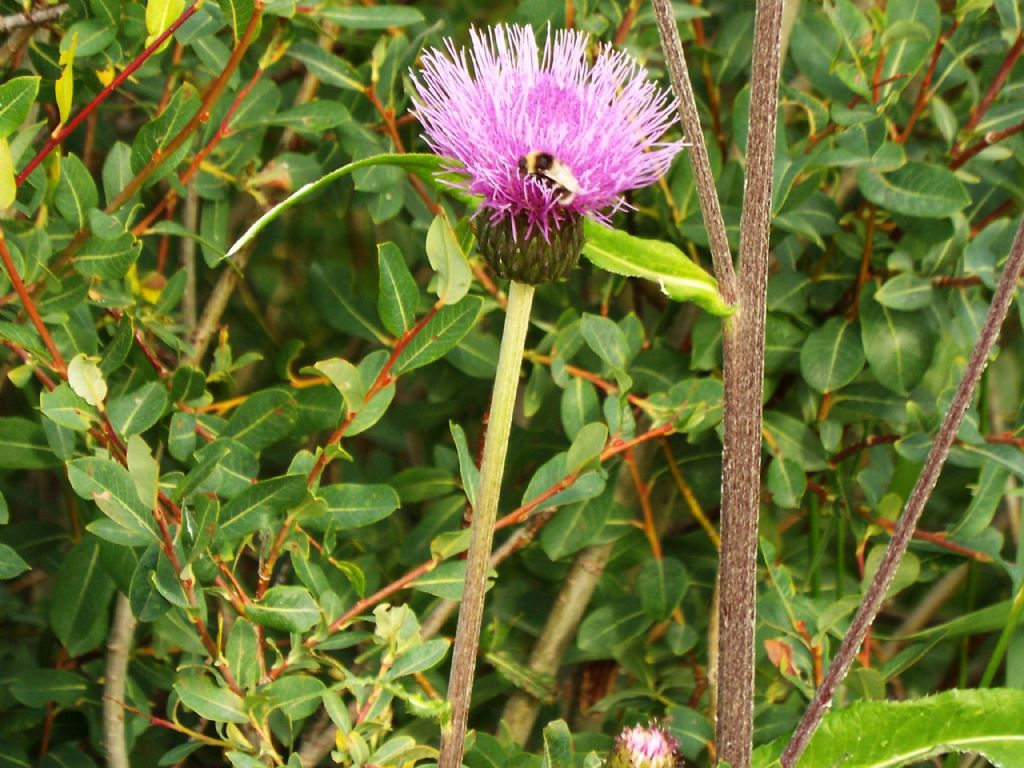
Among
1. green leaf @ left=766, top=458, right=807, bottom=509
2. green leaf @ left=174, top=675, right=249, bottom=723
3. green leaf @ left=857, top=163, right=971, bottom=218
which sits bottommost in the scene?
green leaf @ left=174, top=675, right=249, bottom=723

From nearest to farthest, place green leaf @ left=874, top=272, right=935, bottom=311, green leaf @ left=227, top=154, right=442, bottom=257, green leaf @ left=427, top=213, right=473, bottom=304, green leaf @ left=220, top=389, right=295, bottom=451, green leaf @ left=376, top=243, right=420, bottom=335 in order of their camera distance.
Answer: green leaf @ left=227, top=154, right=442, bottom=257
green leaf @ left=427, top=213, right=473, bottom=304
green leaf @ left=376, top=243, right=420, bottom=335
green leaf @ left=220, top=389, right=295, bottom=451
green leaf @ left=874, top=272, right=935, bottom=311

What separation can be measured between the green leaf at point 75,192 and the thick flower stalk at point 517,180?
1.21 ft

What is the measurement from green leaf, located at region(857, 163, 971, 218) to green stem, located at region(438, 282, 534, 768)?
0.52 m

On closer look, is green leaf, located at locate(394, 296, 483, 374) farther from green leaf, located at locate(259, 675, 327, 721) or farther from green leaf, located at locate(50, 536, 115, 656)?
green leaf, located at locate(50, 536, 115, 656)

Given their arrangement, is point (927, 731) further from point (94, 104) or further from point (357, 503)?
point (94, 104)

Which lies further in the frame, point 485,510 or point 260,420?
point 260,420

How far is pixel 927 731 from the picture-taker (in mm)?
954

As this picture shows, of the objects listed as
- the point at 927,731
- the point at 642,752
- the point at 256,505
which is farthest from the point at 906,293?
the point at 256,505

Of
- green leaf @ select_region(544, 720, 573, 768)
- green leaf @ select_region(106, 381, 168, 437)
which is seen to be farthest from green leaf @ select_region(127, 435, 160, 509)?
green leaf @ select_region(544, 720, 573, 768)

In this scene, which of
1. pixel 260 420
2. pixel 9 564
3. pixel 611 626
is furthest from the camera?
pixel 611 626

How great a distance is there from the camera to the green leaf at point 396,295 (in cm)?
98

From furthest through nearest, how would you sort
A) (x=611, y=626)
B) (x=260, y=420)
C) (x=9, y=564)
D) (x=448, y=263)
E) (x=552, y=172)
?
1. (x=611, y=626)
2. (x=260, y=420)
3. (x=9, y=564)
4. (x=448, y=263)
5. (x=552, y=172)

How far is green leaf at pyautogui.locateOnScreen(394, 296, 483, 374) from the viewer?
1.01 meters

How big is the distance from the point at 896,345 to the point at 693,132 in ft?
1.73
